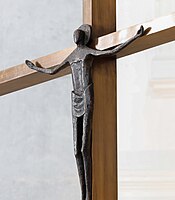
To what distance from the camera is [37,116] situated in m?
1.38

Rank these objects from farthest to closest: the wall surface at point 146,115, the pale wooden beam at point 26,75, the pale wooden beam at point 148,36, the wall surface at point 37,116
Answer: the wall surface at point 37,116
the wall surface at point 146,115
the pale wooden beam at point 26,75
the pale wooden beam at point 148,36

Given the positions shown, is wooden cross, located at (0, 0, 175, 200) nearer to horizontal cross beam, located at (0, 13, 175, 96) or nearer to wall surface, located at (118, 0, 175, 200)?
Result: horizontal cross beam, located at (0, 13, 175, 96)

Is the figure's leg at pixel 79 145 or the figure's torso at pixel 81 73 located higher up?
the figure's torso at pixel 81 73

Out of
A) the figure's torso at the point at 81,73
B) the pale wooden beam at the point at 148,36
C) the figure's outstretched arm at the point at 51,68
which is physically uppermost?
the pale wooden beam at the point at 148,36

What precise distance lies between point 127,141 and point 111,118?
706mm

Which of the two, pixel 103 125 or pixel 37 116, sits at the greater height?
pixel 37 116

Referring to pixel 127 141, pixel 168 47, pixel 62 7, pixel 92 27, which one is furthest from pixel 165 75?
pixel 92 27

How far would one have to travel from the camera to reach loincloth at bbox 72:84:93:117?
58cm

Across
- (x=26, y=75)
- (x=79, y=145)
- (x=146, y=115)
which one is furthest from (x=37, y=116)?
(x=79, y=145)

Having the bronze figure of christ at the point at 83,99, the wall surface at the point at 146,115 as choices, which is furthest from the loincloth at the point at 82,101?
the wall surface at the point at 146,115

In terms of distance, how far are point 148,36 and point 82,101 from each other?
90 mm

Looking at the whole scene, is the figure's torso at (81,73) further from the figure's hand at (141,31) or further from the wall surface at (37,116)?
the wall surface at (37,116)

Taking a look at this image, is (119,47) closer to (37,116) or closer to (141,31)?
(141,31)

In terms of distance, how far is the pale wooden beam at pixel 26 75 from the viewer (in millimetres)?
651
